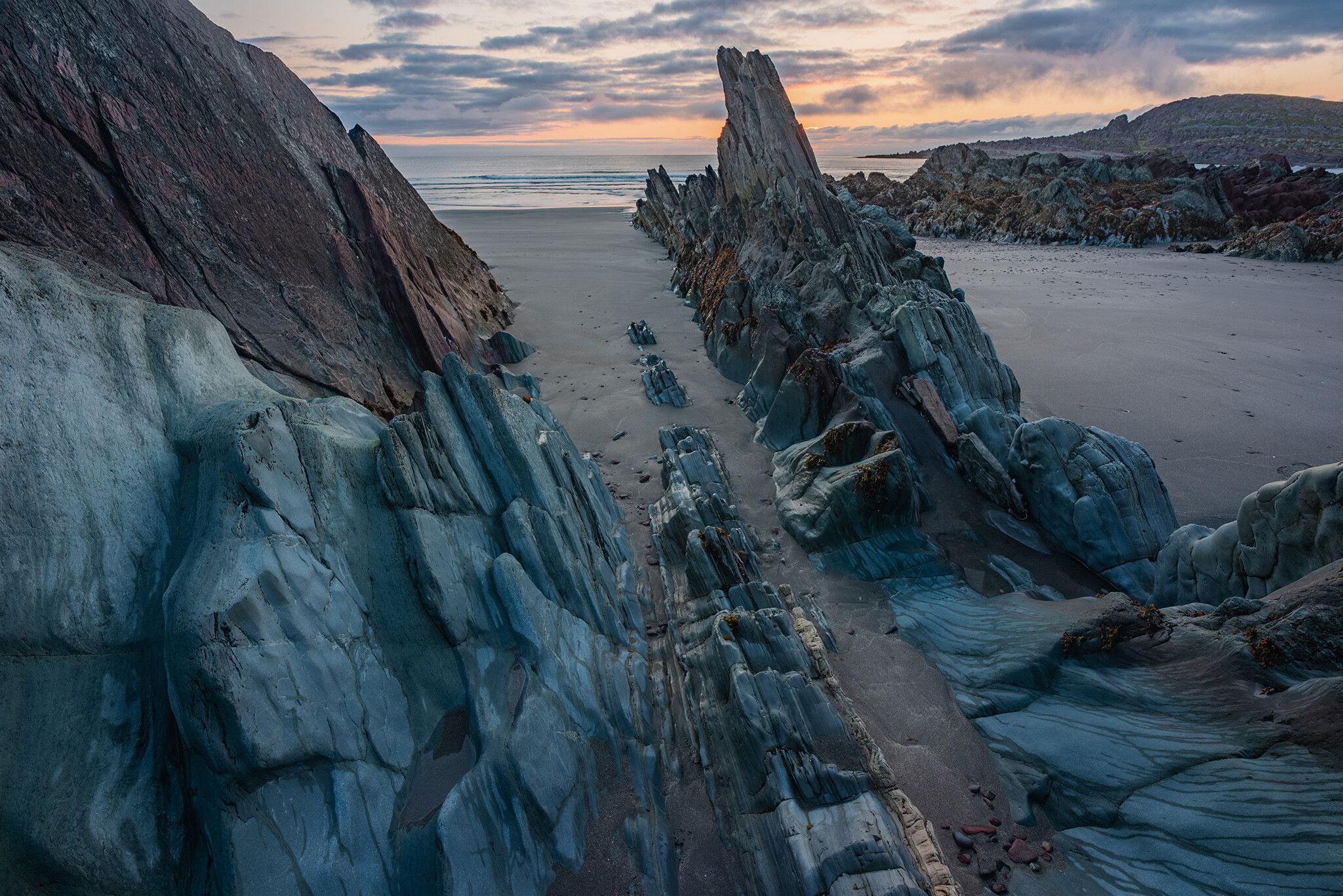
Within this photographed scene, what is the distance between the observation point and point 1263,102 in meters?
130

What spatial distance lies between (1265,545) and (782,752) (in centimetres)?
679

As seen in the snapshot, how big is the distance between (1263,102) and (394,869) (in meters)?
198

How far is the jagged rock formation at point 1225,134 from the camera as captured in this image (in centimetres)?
Result: 9217

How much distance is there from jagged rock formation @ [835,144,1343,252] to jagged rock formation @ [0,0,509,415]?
44312mm

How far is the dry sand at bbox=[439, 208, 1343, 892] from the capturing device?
296 inches

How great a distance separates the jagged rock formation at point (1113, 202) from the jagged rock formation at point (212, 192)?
44312 millimetres

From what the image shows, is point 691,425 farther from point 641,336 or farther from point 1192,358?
point 1192,358

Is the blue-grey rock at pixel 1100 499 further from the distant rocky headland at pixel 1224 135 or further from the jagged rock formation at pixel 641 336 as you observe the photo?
the distant rocky headland at pixel 1224 135

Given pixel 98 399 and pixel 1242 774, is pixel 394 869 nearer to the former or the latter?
pixel 98 399

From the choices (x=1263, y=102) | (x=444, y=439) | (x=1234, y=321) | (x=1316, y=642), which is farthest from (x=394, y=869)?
(x=1263, y=102)

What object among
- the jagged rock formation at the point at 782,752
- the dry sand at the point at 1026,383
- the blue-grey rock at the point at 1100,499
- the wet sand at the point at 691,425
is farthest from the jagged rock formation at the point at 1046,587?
the jagged rock formation at the point at 782,752

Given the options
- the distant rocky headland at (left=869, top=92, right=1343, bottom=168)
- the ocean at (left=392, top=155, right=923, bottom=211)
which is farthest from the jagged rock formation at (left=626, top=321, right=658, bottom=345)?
the distant rocky headland at (left=869, top=92, right=1343, bottom=168)

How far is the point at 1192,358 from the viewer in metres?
17.7

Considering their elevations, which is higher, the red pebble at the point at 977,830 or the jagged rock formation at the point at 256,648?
the jagged rock formation at the point at 256,648
